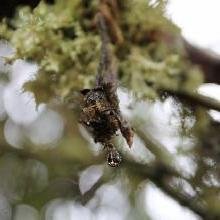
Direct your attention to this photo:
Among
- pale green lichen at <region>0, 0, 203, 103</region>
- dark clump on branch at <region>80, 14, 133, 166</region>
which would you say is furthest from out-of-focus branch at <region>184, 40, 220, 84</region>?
dark clump on branch at <region>80, 14, 133, 166</region>

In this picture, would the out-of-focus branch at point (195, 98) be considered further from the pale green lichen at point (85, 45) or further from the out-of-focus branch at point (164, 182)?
the out-of-focus branch at point (164, 182)

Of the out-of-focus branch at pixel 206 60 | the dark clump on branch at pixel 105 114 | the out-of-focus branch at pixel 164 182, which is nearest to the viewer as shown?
the dark clump on branch at pixel 105 114

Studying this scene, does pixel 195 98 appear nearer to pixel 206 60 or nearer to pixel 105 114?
pixel 206 60

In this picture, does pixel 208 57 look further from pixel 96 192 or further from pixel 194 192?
pixel 96 192

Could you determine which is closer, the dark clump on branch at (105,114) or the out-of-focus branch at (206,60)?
the dark clump on branch at (105,114)

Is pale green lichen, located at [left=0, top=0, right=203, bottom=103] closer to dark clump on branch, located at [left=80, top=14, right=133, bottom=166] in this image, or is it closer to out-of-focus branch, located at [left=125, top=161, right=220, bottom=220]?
dark clump on branch, located at [left=80, top=14, right=133, bottom=166]

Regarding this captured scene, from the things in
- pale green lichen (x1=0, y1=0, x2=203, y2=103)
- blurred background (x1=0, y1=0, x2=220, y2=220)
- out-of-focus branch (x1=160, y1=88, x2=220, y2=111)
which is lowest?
blurred background (x1=0, y1=0, x2=220, y2=220)

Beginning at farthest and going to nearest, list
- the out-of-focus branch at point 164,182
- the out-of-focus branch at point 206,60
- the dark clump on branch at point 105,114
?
1. the out-of-focus branch at point 164,182
2. the out-of-focus branch at point 206,60
3. the dark clump on branch at point 105,114

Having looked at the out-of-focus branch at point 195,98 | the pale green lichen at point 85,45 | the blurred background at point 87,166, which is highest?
the pale green lichen at point 85,45


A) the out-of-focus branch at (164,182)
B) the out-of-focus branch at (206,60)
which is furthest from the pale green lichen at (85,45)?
the out-of-focus branch at (164,182)

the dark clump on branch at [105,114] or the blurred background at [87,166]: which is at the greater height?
the dark clump on branch at [105,114]
